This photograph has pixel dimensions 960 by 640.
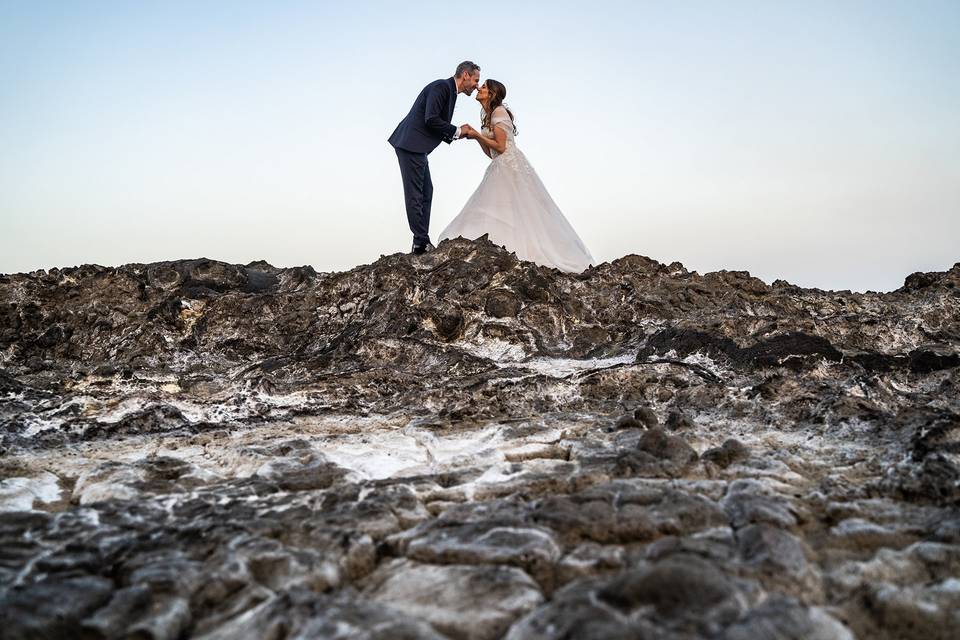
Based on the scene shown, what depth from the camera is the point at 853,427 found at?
4.29 m

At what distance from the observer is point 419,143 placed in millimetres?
8727

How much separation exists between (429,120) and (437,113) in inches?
4.9

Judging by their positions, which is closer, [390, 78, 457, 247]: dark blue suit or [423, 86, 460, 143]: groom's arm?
[423, 86, 460, 143]: groom's arm

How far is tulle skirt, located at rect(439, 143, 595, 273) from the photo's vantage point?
9578 millimetres

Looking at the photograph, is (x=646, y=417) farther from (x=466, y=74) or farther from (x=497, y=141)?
(x=497, y=141)

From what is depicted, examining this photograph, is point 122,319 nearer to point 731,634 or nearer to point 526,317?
point 526,317

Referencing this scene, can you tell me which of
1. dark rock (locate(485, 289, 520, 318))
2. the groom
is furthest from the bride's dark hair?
dark rock (locate(485, 289, 520, 318))

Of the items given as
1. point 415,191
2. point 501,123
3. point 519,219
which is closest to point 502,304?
point 415,191

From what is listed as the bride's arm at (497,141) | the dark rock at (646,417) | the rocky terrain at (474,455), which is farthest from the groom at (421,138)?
the dark rock at (646,417)

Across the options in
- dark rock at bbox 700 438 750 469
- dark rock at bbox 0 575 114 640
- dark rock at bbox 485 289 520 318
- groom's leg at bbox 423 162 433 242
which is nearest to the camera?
dark rock at bbox 0 575 114 640

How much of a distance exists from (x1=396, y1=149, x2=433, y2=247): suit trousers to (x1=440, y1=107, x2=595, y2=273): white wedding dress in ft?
2.45

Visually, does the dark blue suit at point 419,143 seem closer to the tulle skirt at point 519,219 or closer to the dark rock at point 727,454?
the tulle skirt at point 519,219

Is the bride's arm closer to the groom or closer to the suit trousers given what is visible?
the groom

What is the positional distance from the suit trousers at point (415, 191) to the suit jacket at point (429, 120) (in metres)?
0.11
